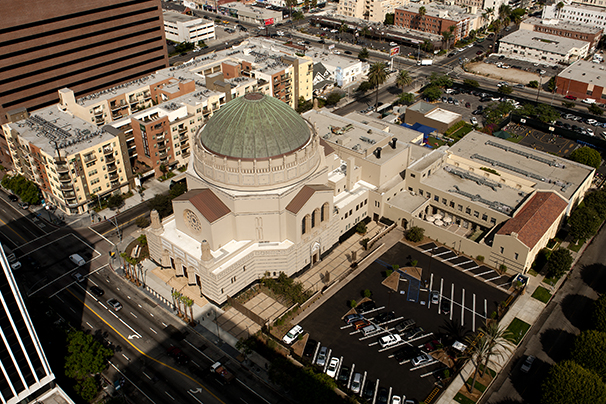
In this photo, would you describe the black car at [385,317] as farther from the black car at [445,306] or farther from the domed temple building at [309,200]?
the domed temple building at [309,200]

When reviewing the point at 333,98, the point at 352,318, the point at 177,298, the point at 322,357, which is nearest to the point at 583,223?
the point at 352,318

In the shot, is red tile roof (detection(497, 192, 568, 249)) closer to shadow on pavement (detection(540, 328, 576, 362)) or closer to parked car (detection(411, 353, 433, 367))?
shadow on pavement (detection(540, 328, 576, 362))

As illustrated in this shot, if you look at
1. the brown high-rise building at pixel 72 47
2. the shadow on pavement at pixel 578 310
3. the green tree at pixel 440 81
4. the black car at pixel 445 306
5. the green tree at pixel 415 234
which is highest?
the brown high-rise building at pixel 72 47

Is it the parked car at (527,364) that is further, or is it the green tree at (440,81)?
the green tree at (440,81)

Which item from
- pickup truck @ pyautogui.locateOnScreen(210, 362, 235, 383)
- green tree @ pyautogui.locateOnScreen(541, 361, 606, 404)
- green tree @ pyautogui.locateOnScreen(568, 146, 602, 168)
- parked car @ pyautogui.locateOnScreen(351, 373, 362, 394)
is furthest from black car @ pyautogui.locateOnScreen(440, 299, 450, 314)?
green tree @ pyautogui.locateOnScreen(568, 146, 602, 168)

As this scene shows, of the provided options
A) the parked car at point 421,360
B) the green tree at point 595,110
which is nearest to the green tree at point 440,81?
the green tree at point 595,110

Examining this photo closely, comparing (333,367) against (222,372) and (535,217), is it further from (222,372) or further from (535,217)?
(535,217)

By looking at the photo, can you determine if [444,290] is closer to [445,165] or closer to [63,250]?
[445,165]
